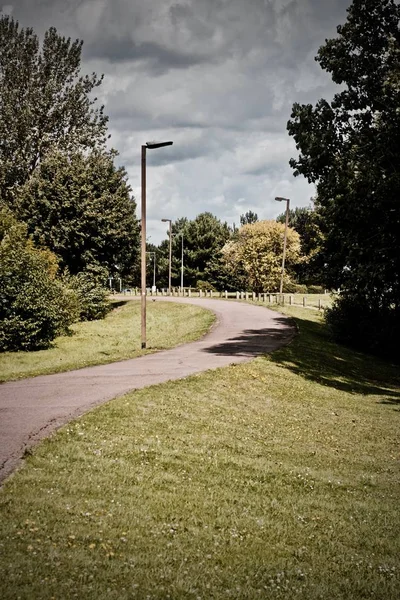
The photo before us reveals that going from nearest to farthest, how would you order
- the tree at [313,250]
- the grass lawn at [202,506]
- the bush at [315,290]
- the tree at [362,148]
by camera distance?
1. the grass lawn at [202,506]
2. the tree at [362,148]
3. the tree at [313,250]
4. the bush at [315,290]

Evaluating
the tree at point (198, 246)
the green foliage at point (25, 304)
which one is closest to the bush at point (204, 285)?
the tree at point (198, 246)

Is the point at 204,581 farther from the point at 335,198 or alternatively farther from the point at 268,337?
the point at 268,337

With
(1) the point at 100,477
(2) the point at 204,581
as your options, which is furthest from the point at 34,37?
(2) the point at 204,581

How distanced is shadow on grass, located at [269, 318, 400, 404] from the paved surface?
121 cm

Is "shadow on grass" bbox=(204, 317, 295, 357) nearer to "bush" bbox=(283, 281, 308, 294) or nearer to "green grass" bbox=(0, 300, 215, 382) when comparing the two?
"green grass" bbox=(0, 300, 215, 382)

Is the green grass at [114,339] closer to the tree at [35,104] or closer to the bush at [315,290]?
the tree at [35,104]

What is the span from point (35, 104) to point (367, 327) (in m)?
34.2

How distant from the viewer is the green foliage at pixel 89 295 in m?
38.7

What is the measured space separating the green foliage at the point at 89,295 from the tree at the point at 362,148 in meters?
24.3

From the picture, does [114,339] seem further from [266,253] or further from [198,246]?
[198,246]

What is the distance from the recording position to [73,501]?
260 inches

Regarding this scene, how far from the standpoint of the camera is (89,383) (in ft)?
44.4

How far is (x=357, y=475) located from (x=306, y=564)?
4.13 metres

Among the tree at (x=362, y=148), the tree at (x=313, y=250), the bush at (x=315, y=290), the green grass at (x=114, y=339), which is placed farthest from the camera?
the bush at (x=315, y=290)
